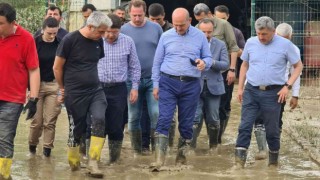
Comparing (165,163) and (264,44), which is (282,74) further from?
(165,163)

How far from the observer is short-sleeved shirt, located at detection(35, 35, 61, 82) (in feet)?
33.1

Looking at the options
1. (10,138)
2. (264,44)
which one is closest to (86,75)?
(10,138)

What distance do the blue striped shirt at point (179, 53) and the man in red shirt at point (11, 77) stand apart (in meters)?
1.93

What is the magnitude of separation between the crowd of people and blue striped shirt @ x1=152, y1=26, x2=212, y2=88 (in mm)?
12

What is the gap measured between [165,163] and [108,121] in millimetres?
923

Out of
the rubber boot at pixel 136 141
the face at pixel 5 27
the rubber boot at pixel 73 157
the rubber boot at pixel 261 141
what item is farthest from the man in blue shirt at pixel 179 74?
the face at pixel 5 27

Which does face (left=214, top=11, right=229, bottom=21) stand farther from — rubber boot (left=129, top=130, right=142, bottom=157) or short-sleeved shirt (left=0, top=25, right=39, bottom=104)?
short-sleeved shirt (left=0, top=25, right=39, bottom=104)

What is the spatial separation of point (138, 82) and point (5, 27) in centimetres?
236

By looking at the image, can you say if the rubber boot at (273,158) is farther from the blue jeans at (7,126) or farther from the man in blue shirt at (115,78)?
the blue jeans at (7,126)

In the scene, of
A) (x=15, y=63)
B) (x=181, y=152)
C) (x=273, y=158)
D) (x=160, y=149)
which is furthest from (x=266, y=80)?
(x=15, y=63)

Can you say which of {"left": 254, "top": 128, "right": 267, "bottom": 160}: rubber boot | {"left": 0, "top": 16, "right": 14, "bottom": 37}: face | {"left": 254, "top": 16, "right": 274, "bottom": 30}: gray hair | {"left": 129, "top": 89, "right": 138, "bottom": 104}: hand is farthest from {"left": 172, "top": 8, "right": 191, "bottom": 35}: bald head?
{"left": 0, "top": 16, "right": 14, "bottom": 37}: face

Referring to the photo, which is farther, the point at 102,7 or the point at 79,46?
the point at 102,7

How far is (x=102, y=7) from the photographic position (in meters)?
Result: 19.6

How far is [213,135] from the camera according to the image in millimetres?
10859
